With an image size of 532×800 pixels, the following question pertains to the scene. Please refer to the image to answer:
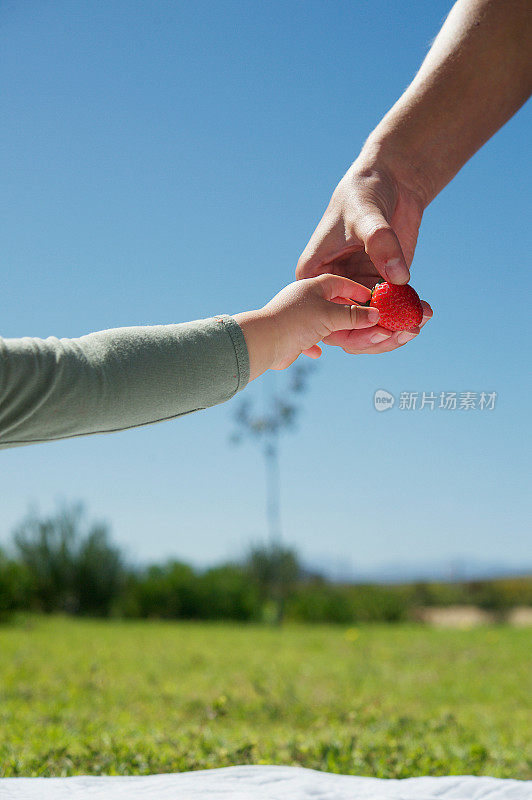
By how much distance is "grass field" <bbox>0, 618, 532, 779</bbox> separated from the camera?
1.66 m

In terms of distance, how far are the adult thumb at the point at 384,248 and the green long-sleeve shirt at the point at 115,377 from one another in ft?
1.03

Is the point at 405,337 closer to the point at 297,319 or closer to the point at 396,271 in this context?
the point at 396,271

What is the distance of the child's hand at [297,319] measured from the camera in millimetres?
1131

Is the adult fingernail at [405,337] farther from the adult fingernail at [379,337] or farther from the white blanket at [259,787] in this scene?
the white blanket at [259,787]

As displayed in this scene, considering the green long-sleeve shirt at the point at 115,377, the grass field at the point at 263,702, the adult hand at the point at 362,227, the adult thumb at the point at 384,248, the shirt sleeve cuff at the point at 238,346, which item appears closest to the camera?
the green long-sleeve shirt at the point at 115,377

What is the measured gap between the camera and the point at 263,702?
8.11 feet

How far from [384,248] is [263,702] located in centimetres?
A: 189

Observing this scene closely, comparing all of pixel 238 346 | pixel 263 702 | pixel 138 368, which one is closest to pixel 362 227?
pixel 238 346

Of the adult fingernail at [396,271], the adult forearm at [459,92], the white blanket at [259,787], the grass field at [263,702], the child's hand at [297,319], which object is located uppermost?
the adult forearm at [459,92]

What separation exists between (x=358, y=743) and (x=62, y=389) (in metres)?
1.38

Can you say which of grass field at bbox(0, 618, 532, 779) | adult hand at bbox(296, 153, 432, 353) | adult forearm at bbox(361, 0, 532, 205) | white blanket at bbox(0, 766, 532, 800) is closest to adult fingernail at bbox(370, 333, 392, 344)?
adult hand at bbox(296, 153, 432, 353)

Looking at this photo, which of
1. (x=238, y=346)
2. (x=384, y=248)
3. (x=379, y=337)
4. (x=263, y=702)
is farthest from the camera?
(x=263, y=702)

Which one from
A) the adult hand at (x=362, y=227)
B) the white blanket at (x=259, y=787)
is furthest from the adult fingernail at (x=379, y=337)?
the white blanket at (x=259, y=787)

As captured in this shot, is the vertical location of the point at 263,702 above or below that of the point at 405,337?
below
